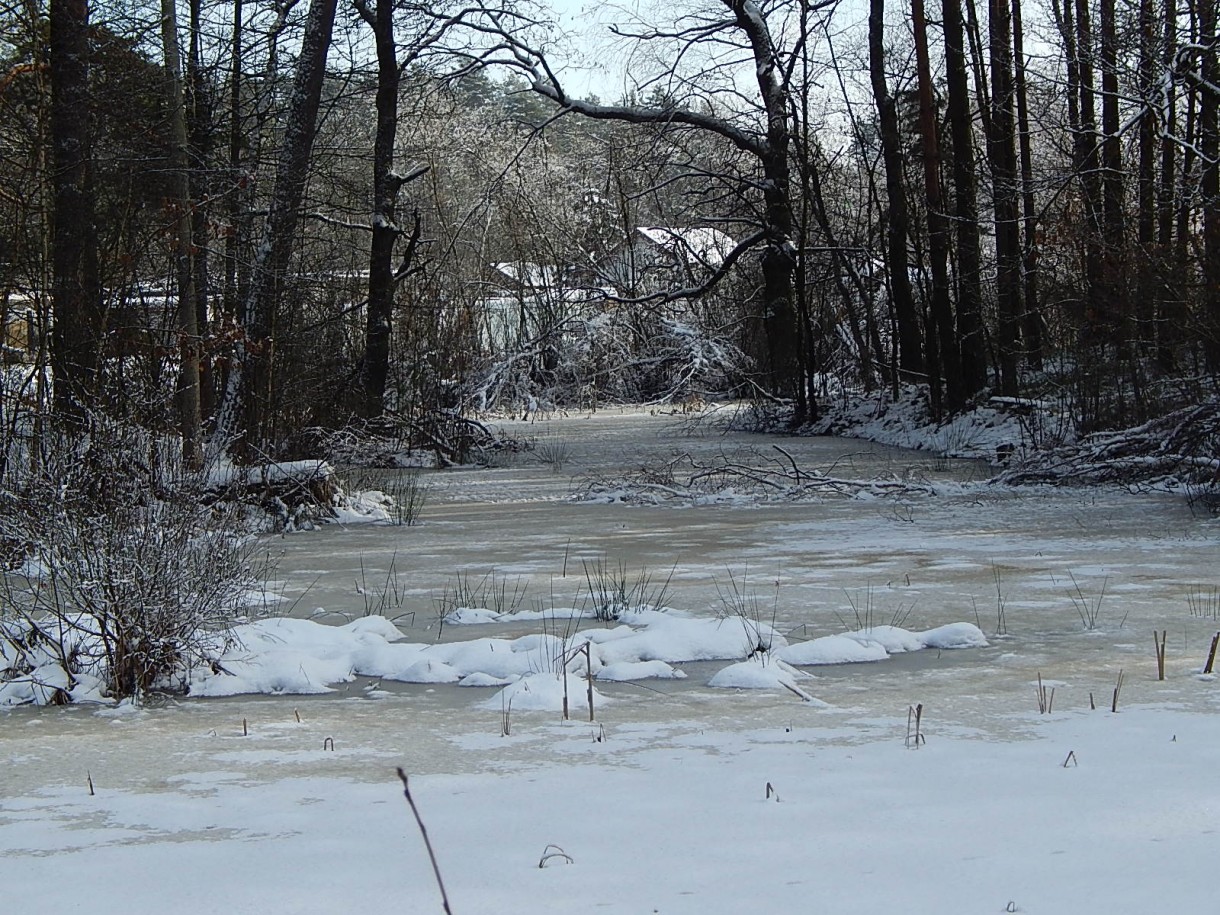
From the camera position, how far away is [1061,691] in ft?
16.6

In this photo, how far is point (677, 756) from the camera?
14.0ft

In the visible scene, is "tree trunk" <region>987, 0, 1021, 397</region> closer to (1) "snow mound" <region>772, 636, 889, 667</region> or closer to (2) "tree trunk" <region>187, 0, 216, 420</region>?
(2) "tree trunk" <region>187, 0, 216, 420</region>

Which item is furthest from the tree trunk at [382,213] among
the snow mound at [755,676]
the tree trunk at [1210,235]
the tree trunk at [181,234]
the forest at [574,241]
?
the snow mound at [755,676]

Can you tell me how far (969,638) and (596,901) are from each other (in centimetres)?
345

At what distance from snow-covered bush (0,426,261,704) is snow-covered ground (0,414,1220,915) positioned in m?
0.21

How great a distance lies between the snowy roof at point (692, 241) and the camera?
2597 cm

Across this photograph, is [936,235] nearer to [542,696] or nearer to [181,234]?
[181,234]

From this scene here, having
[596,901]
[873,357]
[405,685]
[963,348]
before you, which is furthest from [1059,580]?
[873,357]

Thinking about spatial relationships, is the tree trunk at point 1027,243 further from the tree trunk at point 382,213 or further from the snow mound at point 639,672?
the snow mound at point 639,672

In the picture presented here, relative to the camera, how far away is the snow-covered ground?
3.13 meters

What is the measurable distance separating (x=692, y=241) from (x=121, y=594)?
26.8 meters

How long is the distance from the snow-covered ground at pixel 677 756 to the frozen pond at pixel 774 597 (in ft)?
0.09

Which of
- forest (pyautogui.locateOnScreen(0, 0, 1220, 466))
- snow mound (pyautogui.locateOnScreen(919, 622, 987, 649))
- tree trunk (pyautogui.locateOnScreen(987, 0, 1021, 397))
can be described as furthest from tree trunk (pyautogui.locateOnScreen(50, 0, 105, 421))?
tree trunk (pyautogui.locateOnScreen(987, 0, 1021, 397))

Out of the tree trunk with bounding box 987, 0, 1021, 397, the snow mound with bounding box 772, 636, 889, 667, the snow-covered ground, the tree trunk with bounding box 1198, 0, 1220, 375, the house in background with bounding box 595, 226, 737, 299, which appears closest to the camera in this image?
the snow-covered ground
